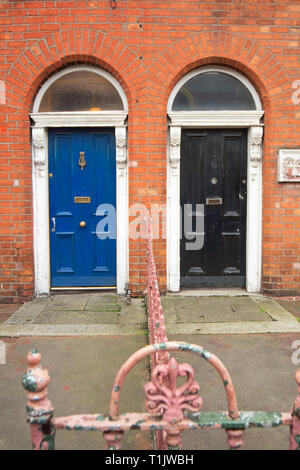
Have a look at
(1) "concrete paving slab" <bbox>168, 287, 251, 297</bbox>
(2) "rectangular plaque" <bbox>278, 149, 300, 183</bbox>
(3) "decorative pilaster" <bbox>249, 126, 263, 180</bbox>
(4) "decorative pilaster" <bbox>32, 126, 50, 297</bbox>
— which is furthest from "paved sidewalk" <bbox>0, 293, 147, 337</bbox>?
(2) "rectangular plaque" <bbox>278, 149, 300, 183</bbox>

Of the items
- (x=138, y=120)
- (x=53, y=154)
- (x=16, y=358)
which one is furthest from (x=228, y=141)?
(x=16, y=358)

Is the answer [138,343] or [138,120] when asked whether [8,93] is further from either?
[138,343]

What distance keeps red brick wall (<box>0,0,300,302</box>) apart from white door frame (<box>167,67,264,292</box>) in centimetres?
16

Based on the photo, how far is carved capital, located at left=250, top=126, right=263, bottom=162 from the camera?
5.64 m

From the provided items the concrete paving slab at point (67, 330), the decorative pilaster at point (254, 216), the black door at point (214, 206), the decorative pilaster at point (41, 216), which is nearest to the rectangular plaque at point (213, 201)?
the black door at point (214, 206)

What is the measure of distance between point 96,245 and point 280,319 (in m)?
2.85

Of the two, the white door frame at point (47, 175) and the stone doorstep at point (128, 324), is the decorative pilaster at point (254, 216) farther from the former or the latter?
the white door frame at point (47, 175)

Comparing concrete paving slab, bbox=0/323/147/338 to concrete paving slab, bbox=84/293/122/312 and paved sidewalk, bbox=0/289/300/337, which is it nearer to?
paved sidewalk, bbox=0/289/300/337

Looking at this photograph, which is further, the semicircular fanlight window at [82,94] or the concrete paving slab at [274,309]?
the semicircular fanlight window at [82,94]

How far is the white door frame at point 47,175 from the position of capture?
18.3ft

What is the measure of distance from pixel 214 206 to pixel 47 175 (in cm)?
261

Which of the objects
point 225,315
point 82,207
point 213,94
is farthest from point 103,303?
point 213,94

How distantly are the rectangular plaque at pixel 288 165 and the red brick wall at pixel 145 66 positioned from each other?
0.11 meters

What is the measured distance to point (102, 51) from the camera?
5.36 metres
